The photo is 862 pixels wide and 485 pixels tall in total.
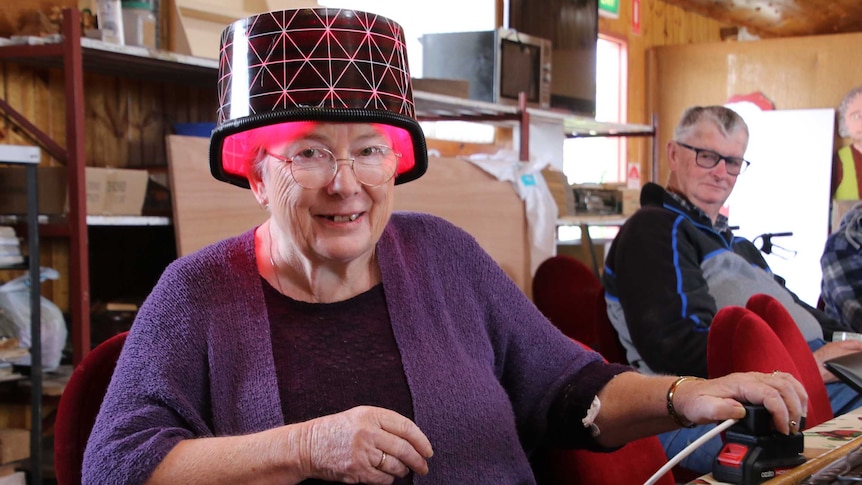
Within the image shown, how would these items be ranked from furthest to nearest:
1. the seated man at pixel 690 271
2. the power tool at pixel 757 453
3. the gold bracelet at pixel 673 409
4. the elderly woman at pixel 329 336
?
the seated man at pixel 690 271, the gold bracelet at pixel 673 409, the elderly woman at pixel 329 336, the power tool at pixel 757 453

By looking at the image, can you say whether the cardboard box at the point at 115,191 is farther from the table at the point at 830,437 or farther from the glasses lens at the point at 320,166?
the table at the point at 830,437

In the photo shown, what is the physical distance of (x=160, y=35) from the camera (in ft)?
9.28

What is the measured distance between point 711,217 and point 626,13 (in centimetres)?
415

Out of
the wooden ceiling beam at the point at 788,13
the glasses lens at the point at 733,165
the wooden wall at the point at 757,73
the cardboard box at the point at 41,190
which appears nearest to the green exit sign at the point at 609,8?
Answer: the wooden wall at the point at 757,73

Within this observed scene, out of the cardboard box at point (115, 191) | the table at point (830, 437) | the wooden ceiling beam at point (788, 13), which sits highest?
the wooden ceiling beam at point (788, 13)

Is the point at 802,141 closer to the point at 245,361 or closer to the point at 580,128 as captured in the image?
the point at 580,128

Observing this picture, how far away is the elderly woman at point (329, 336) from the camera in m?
1.11

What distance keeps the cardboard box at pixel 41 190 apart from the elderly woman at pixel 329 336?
1373mm

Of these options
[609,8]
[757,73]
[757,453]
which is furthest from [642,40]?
[757,453]

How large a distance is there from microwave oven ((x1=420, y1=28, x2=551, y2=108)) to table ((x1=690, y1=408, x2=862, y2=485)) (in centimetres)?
294

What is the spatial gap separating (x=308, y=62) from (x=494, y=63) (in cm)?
301

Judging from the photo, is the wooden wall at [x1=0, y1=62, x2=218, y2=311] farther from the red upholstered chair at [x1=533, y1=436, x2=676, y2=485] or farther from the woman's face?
the red upholstered chair at [x1=533, y1=436, x2=676, y2=485]

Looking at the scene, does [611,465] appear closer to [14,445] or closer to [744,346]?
[744,346]

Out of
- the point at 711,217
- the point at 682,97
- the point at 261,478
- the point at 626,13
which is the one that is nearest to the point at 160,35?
the point at 711,217
